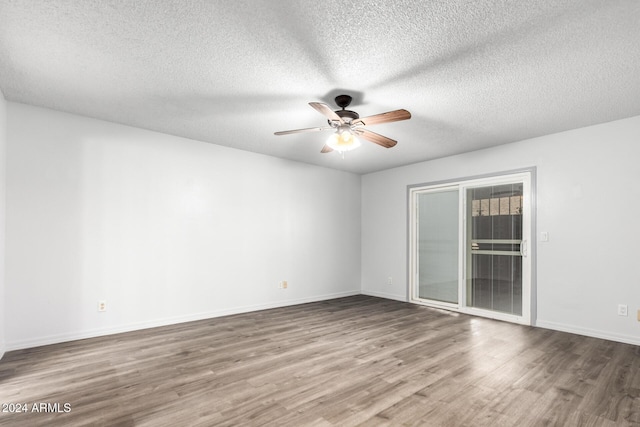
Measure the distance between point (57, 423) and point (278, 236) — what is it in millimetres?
3690

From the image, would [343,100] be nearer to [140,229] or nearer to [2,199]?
[140,229]

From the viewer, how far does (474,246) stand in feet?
16.4

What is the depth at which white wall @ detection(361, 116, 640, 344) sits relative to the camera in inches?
142

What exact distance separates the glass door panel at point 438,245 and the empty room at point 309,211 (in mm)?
40

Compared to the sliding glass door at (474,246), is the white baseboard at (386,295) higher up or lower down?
lower down

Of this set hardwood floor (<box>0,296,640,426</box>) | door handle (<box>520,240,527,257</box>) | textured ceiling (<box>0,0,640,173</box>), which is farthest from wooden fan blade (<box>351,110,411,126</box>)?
door handle (<box>520,240,527,257</box>)

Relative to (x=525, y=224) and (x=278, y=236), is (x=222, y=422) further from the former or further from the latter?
(x=525, y=224)

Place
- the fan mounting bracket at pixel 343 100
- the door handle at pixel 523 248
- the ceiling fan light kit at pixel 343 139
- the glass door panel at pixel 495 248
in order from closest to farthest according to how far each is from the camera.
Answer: the fan mounting bracket at pixel 343 100 → the ceiling fan light kit at pixel 343 139 → the door handle at pixel 523 248 → the glass door panel at pixel 495 248

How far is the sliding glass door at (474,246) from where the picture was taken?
450 cm

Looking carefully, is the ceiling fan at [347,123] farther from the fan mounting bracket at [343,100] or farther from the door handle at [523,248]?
the door handle at [523,248]

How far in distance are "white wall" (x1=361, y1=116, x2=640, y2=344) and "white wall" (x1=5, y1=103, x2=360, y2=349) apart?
3.45 m

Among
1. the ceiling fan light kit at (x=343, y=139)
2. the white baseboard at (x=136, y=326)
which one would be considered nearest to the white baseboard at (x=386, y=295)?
the white baseboard at (x=136, y=326)

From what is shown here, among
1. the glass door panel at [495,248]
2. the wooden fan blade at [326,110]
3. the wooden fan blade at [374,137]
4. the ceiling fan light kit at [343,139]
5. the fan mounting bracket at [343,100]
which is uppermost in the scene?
the fan mounting bracket at [343,100]

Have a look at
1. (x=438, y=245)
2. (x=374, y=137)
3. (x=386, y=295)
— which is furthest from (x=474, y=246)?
(x=374, y=137)
